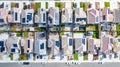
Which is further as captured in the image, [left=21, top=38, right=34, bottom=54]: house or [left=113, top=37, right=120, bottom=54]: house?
[left=113, top=37, right=120, bottom=54]: house

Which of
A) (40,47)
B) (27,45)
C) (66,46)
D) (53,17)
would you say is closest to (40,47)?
(40,47)

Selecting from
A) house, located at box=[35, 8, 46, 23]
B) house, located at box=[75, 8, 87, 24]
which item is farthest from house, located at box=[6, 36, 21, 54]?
house, located at box=[75, 8, 87, 24]

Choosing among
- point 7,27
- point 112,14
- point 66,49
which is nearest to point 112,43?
point 112,14

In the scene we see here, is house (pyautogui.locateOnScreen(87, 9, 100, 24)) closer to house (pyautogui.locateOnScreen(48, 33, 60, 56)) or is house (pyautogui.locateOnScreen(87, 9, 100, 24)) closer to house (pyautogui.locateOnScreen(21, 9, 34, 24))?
house (pyautogui.locateOnScreen(48, 33, 60, 56))

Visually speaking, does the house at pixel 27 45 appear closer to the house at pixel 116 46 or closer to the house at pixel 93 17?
the house at pixel 93 17

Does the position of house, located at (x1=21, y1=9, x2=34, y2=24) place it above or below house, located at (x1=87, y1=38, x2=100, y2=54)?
above
